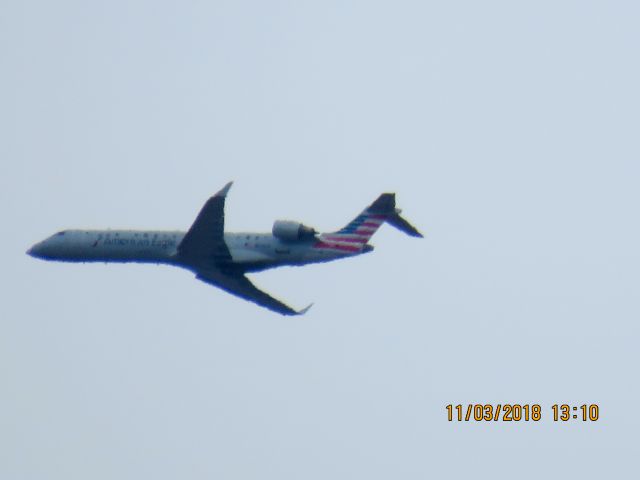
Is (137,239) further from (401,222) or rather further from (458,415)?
(458,415)

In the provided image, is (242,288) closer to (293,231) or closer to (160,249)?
(160,249)

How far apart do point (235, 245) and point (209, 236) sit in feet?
7.71

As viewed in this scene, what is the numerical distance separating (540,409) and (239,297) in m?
16.8

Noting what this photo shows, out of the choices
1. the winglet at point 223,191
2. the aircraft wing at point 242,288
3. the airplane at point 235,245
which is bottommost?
the aircraft wing at point 242,288

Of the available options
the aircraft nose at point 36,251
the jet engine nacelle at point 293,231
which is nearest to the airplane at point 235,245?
the jet engine nacelle at point 293,231

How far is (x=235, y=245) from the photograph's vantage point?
62.6 meters

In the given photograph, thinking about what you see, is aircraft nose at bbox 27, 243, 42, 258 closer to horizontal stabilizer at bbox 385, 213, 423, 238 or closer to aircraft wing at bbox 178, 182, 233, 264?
aircraft wing at bbox 178, 182, 233, 264

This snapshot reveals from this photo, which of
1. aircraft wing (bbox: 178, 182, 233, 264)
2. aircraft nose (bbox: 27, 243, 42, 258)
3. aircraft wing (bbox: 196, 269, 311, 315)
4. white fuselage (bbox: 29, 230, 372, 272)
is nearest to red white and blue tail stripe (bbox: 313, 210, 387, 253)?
white fuselage (bbox: 29, 230, 372, 272)

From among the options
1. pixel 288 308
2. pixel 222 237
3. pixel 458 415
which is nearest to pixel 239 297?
pixel 288 308

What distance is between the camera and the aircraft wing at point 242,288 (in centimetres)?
6353

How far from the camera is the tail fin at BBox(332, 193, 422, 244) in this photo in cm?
6094

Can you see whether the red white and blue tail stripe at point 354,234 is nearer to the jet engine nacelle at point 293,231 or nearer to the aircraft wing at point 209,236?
the jet engine nacelle at point 293,231

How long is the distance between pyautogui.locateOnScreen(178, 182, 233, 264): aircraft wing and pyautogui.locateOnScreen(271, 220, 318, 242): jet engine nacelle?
239 centimetres

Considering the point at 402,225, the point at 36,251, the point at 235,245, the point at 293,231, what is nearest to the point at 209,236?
the point at 235,245
